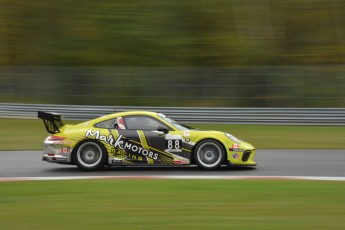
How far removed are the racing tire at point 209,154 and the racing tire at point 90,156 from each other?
1.75 m

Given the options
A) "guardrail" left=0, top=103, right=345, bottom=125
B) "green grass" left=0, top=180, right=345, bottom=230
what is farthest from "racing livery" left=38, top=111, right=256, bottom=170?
"guardrail" left=0, top=103, right=345, bottom=125

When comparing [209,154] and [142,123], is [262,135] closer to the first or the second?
[209,154]

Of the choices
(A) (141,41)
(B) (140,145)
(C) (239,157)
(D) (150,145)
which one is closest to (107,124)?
(B) (140,145)

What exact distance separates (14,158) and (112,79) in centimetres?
1273

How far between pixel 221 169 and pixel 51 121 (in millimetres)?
3323

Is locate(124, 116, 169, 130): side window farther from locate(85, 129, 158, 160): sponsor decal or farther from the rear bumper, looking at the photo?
the rear bumper

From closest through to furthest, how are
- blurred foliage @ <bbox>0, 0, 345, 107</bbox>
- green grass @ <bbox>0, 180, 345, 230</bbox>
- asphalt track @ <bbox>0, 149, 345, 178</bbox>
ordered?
green grass @ <bbox>0, 180, 345, 230</bbox> < asphalt track @ <bbox>0, 149, 345, 178</bbox> < blurred foliage @ <bbox>0, 0, 345, 107</bbox>

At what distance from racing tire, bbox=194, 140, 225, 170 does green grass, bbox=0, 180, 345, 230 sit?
1.88 m

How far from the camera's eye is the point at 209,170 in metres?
11.8

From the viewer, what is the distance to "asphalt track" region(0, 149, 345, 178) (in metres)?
11.5

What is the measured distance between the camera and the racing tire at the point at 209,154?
1175 centimetres

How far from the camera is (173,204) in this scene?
304 inches

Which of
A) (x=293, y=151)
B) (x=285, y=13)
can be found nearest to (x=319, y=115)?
(x=293, y=151)

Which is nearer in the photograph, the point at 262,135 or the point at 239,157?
the point at 239,157
